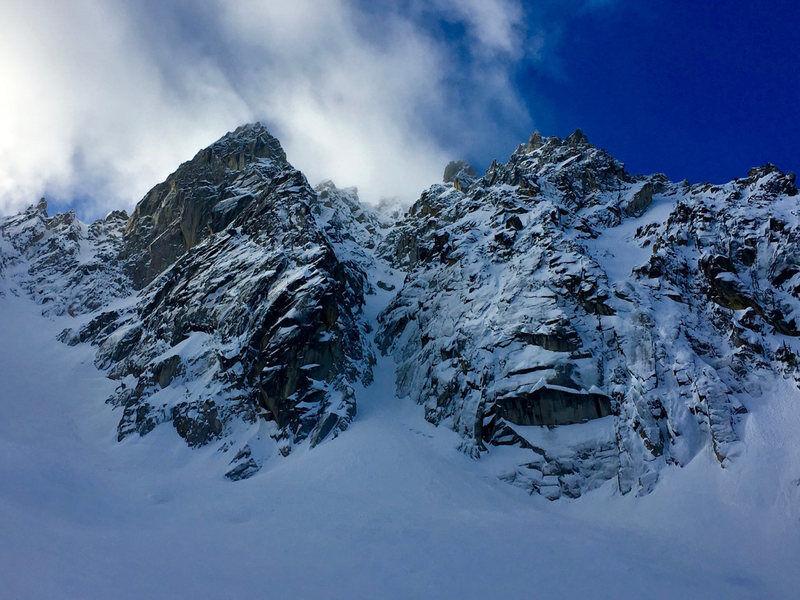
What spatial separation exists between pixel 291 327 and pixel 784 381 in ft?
141

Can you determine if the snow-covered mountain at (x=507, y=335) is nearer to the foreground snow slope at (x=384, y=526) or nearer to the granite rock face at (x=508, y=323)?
the granite rock face at (x=508, y=323)

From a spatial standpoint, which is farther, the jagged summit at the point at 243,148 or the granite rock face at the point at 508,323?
the jagged summit at the point at 243,148

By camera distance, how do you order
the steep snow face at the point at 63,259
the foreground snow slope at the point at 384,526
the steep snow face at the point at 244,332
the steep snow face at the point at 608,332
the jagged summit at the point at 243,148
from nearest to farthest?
the foreground snow slope at the point at 384,526
the steep snow face at the point at 608,332
the steep snow face at the point at 244,332
the steep snow face at the point at 63,259
the jagged summit at the point at 243,148

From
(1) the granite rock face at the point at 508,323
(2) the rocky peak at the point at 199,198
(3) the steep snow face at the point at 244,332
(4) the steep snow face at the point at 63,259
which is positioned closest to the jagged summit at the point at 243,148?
(2) the rocky peak at the point at 199,198

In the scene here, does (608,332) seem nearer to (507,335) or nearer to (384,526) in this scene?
(507,335)

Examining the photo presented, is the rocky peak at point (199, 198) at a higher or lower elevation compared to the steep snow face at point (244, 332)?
higher

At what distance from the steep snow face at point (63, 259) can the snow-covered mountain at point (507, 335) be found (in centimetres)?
556

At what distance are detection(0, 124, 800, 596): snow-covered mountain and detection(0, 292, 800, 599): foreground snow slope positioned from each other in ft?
2.66

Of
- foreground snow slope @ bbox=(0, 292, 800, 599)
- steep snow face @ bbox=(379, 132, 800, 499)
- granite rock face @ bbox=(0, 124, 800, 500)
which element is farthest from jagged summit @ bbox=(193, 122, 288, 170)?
foreground snow slope @ bbox=(0, 292, 800, 599)

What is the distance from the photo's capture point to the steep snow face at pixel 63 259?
93.8 m

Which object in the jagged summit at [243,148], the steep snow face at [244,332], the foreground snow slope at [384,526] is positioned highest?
the jagged summit at [243,148]

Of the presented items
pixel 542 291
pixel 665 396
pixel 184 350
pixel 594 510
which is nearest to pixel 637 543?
pixel 594 510

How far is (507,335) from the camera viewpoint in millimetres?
47562

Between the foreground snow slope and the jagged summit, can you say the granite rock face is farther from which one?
the jagged summit
